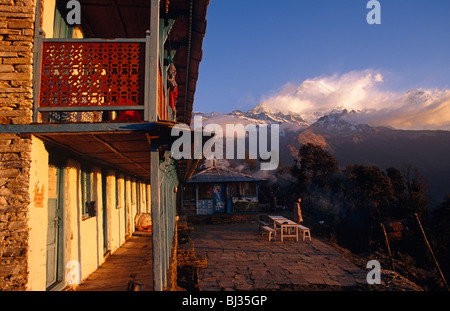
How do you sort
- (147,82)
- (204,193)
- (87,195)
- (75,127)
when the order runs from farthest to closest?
(204,193) → (87,195) → (147,82) → (75,127)

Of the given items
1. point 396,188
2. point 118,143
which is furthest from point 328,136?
point 118,143

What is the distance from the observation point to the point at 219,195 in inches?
786

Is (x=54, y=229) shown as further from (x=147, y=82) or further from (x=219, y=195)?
(x=219, y=195)

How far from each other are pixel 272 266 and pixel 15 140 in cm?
740

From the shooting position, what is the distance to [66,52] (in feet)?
11.7

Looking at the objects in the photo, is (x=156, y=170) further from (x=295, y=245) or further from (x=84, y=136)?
(x=295, y=245)

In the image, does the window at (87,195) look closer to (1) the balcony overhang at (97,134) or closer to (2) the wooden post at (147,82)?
(1) the balcony overhang at (97,134)

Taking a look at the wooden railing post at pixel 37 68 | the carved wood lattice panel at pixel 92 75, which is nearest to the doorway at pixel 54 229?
the wooden railing post at pixel 37 68

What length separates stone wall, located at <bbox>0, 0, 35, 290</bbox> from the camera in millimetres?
3051

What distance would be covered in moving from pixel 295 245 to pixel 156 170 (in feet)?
30.7

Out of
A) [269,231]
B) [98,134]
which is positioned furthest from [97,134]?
[269,231]

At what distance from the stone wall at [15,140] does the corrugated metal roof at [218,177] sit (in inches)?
639

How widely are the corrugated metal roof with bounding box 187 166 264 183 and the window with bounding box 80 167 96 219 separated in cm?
1354

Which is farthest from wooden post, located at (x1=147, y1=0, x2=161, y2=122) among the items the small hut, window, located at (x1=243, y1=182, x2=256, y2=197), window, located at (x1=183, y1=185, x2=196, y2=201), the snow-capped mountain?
the snow-capped mountain
